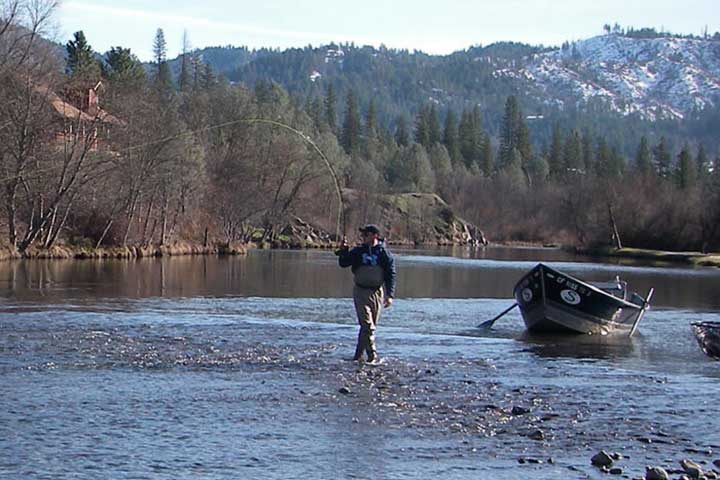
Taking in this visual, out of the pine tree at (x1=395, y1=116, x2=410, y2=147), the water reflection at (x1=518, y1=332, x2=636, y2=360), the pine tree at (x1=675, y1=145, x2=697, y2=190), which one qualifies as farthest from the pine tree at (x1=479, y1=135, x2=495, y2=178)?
the water reflection at (x1=518, y1=332, x2=636, y2=360)

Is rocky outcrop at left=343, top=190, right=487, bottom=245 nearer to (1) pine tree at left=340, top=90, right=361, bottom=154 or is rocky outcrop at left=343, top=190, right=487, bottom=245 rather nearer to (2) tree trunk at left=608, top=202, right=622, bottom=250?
(2) tree trunk at left=608, top=202, right=622, bottom=250

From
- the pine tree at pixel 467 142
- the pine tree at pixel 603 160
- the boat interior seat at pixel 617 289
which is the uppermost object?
the pine tree at pixel 467 142

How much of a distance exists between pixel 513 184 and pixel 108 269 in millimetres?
123062

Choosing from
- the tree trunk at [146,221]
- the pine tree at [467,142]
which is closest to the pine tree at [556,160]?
the pine tree at [467,142]

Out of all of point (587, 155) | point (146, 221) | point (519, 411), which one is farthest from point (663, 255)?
point (587, 155)

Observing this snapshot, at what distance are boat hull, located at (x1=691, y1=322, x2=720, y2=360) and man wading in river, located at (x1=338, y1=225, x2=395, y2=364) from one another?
5.66 m

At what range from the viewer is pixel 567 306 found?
2520 centimetres

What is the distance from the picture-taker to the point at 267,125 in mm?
92500

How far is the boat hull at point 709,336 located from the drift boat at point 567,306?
19.7 feet

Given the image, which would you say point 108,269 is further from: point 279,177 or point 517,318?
point 279,177

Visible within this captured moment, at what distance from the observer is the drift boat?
25.2 m

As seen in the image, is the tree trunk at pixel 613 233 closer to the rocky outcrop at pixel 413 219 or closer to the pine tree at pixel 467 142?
the rocky outcrop at pixel 413 219

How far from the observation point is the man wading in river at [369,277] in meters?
17.5

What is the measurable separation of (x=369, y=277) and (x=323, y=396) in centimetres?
361
